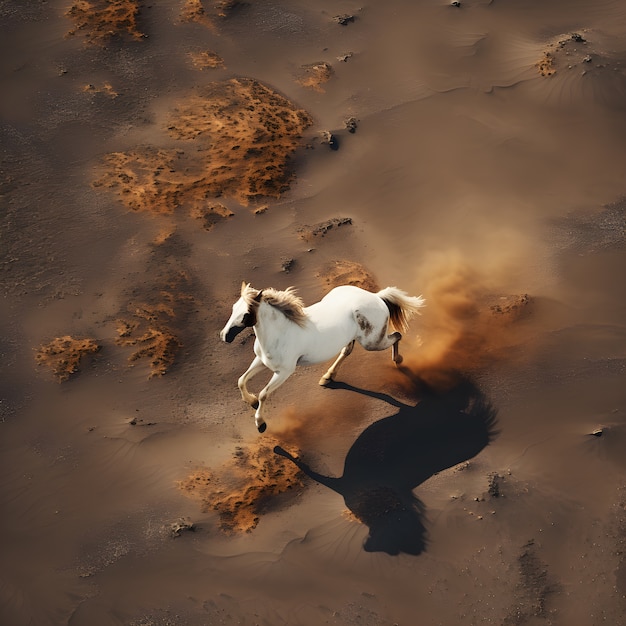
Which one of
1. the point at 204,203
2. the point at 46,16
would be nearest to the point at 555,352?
the point at 204,203

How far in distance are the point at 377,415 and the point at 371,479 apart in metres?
0.83

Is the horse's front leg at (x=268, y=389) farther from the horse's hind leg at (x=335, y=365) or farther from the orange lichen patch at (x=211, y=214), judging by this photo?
the orange lichen patch at (x=211, y=214)

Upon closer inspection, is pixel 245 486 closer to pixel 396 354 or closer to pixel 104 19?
pixel 396 354

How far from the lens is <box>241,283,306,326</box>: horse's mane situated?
6656 mm

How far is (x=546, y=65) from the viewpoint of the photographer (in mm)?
11773

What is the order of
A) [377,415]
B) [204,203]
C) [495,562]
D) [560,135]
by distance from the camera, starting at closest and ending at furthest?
[495,562] → [377,415] → [204,203] → [560,135]

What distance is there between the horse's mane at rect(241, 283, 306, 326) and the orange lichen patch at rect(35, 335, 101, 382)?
2.72m

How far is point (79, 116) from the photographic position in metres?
11.3

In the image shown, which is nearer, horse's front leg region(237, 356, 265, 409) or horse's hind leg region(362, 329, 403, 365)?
A: horse's front leg region(237, 356, 265, 409)

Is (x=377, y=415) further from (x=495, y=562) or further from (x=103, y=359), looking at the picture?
(x=103, y=359)

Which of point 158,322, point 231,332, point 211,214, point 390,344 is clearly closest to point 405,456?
point 390,344

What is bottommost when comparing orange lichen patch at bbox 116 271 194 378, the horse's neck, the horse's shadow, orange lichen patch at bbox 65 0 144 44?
the horse's shadow

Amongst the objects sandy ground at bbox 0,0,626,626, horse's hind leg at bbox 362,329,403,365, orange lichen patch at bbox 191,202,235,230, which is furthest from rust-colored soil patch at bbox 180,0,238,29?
horse's hind leg at bbox 362,329,403,365

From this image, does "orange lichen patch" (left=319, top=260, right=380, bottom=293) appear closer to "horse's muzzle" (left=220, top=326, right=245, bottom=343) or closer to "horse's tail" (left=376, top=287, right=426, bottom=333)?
"horse's tail" (left=376, top=287, right=426, bottom=333)
